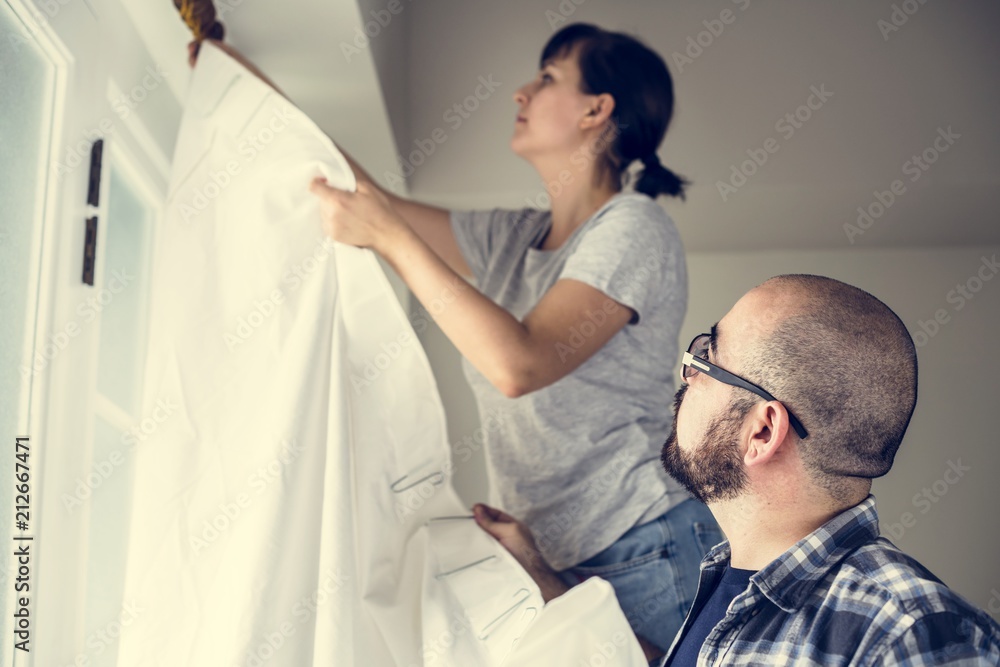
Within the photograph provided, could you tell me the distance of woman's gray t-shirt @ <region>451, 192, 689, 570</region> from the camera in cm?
140

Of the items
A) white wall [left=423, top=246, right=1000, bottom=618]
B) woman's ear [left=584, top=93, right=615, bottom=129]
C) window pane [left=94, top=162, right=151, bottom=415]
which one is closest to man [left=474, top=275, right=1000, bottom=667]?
woman's ear [left=584, top=93, right=615, bottom=129]

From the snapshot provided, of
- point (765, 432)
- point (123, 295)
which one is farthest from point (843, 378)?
point (123, 295)

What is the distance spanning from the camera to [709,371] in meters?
1.08

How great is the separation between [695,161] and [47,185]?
4.47ft

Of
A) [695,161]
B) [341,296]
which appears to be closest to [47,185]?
[341,296]

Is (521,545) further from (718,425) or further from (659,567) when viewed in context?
(718,425)

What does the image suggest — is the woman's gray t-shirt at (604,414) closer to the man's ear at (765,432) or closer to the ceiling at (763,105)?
the man's ear at (765,432)

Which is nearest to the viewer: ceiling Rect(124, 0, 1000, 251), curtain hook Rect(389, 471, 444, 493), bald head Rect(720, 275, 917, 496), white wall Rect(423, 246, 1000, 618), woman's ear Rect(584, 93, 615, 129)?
bald head Rect(720, 275, 917, 496)

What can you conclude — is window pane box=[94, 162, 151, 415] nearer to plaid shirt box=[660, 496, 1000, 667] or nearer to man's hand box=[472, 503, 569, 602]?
man's hand box=[472, 503, 569, 602]

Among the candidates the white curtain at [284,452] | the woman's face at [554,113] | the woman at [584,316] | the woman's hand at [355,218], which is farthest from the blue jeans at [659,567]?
the woman's face at [554,113]

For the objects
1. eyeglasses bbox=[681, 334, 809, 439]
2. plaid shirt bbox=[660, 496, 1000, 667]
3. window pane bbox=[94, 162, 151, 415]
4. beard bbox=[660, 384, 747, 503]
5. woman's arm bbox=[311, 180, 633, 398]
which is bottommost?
plaid shirt bbox=[660, 496, 1000, 667]

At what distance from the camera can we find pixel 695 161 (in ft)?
6.95

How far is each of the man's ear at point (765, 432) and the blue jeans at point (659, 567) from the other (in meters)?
0.35

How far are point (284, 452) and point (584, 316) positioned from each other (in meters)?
0.46
